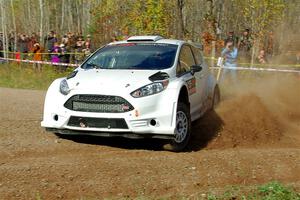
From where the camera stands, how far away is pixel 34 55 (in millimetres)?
23516

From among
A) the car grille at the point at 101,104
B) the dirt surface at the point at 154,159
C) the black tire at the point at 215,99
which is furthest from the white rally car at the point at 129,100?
the black tire at the point at 215,99

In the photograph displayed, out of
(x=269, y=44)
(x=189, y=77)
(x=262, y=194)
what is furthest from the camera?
(x=269, y=44)

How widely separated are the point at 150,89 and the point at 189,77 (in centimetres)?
122

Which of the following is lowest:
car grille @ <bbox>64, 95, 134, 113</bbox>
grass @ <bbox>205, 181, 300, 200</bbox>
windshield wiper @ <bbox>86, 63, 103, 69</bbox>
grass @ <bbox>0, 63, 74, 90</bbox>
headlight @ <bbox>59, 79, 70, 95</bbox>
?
grass @ <bbox>0, 63, 74, 90</bbox>

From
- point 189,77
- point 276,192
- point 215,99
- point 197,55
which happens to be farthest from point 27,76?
point 276,192

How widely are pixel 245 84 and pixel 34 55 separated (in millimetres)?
11002

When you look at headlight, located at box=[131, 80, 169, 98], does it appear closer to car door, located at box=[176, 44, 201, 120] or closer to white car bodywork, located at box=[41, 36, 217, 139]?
white car bodywork, located at box=[41, 36, 217, 139]

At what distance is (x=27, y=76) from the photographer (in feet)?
66.5

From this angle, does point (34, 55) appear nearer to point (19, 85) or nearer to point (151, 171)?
point (19, 85)

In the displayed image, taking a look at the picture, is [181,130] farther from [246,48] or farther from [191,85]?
[246,48]

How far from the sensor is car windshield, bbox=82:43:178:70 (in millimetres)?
8828

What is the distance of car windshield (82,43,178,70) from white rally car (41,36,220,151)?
0.05ft

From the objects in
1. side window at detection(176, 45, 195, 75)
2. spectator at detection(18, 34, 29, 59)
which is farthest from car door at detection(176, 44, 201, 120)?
spectator at detection(18, 34, 29, 59)

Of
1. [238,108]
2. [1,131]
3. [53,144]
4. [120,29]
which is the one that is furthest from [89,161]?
[120,29]
